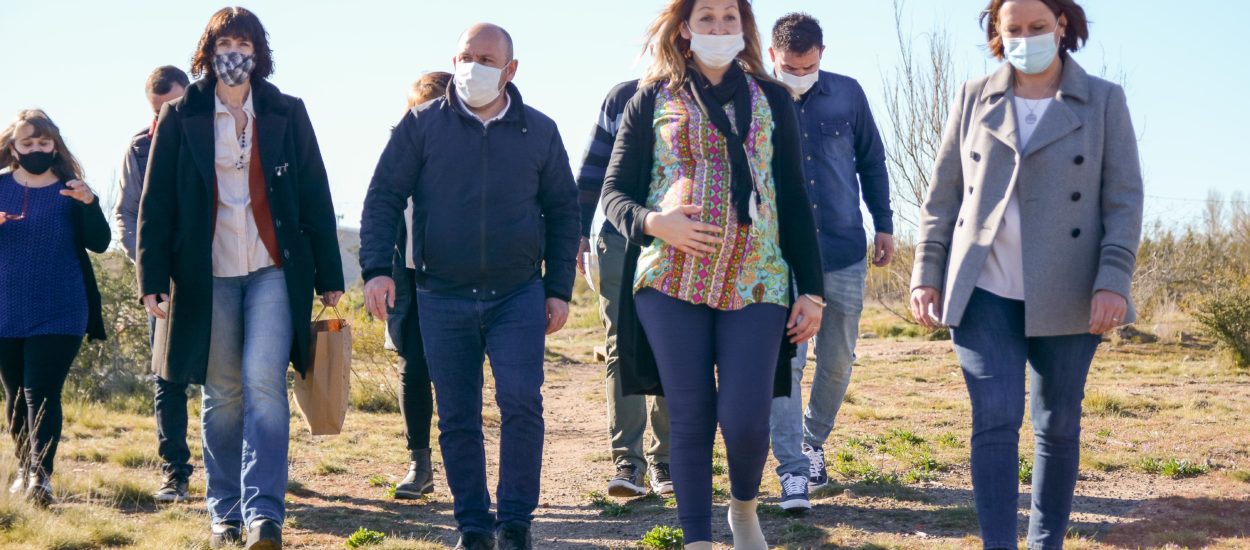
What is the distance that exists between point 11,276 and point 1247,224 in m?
25.7

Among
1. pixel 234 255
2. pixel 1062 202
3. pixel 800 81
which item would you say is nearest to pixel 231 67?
pixel 234 255

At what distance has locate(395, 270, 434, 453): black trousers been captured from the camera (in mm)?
6473

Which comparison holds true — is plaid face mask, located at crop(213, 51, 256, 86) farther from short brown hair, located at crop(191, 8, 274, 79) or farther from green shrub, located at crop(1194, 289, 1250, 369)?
green shrub, located at crop(1194, 289, 1250, 369)

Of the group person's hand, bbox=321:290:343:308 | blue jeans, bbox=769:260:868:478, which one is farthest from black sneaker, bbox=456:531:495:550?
blue jeans, bbox=769:260:868:478

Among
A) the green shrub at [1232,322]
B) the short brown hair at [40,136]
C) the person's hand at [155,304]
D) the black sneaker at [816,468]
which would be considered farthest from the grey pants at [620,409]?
the green shrub at [1232,322]

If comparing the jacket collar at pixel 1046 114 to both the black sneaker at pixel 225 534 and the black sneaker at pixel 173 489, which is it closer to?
the black sneaker at pixel 225 534

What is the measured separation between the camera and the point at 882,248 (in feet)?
21.6

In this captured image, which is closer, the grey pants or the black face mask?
the grey pants

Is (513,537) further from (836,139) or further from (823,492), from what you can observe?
(836,139)

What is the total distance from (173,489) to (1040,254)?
4.63m

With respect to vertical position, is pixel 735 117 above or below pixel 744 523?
above

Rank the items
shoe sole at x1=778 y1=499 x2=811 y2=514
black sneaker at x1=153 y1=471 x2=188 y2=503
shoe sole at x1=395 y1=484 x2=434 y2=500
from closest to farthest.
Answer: shoe sole at x1=778 y1=499 x2=811 y2=514 → black sneaker at x1=153 y1=471 x2=188 y2=503 → shoe sole at x1=395 y1=484 x2=434 y2=500

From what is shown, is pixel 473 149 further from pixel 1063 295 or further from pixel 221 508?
pixel 1063 295

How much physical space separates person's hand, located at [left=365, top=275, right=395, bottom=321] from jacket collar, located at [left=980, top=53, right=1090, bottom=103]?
232 centimetres
